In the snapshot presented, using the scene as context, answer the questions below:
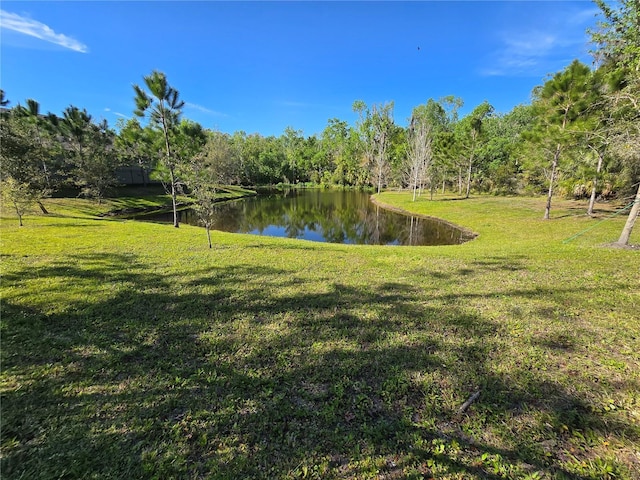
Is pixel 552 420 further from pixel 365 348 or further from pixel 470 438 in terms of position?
pixel 365 348

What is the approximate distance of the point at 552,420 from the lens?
282 centimetres

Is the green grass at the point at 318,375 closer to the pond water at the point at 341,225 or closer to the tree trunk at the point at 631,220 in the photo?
the tree trunk at the point at 631,220

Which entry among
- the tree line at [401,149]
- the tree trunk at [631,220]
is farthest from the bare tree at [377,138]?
the tree trunk at [631,220]

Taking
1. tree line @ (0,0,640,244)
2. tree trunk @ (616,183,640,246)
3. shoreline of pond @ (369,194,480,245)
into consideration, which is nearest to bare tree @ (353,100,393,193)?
tree line @ (0,0,640,244)

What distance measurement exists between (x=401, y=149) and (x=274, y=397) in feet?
196

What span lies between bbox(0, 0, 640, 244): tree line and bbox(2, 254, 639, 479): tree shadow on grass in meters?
6.84

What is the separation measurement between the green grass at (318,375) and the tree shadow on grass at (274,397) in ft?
0.06

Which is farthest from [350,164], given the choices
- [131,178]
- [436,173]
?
[131,178]

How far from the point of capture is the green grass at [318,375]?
245 centimetres

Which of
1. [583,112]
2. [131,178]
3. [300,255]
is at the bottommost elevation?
[300,255]

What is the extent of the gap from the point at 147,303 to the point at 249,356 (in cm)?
299

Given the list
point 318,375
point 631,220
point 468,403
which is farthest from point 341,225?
point 468,403

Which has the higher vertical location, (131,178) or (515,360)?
(131,178)

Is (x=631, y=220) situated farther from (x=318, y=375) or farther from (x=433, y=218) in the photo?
(x=433, y=218)
